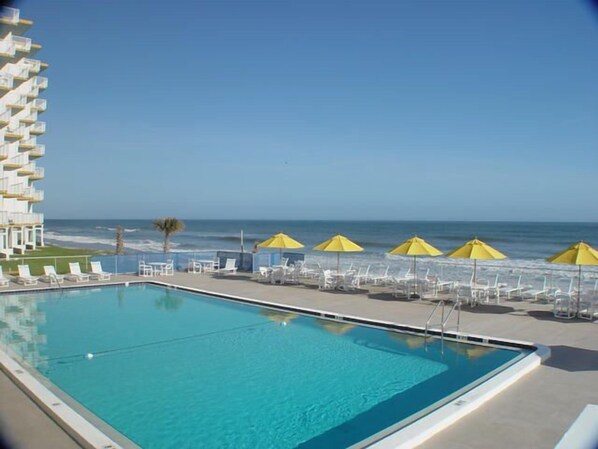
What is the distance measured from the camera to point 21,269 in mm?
17125

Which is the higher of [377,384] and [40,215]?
[40,215]

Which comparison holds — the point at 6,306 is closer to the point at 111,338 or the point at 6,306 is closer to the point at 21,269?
the point at 21,269

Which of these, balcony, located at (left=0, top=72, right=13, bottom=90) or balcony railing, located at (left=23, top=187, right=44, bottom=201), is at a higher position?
balcony, located at (left=0, top=72, right=13, bottom=90)

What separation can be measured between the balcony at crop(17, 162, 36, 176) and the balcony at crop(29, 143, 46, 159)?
87cm

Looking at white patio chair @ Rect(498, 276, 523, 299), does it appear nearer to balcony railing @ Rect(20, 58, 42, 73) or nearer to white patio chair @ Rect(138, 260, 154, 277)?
white patio chair @ Rect(138, 260, 154, 277)

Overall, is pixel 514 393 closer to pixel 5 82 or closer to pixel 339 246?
pixel 339 246

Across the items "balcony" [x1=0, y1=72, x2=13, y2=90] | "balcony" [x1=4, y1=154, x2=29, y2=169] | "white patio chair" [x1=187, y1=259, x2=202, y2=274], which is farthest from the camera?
"balcony" [x1=4, y1=154, x2=29, y2=169]

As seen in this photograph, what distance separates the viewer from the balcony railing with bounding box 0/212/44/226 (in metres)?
30.2

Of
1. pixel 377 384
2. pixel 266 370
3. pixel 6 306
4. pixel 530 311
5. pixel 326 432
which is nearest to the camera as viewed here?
pixel 326 432

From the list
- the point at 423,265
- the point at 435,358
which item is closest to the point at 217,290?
the point at 435,358

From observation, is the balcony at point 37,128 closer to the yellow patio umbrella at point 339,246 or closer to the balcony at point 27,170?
the balcony at point 27,170

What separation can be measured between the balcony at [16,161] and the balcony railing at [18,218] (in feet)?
15.0

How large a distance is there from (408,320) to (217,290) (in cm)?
677

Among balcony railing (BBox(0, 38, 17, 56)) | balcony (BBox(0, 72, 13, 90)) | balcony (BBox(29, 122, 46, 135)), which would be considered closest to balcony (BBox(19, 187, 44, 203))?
balcony (BBox(29, 122, 46, 135))
